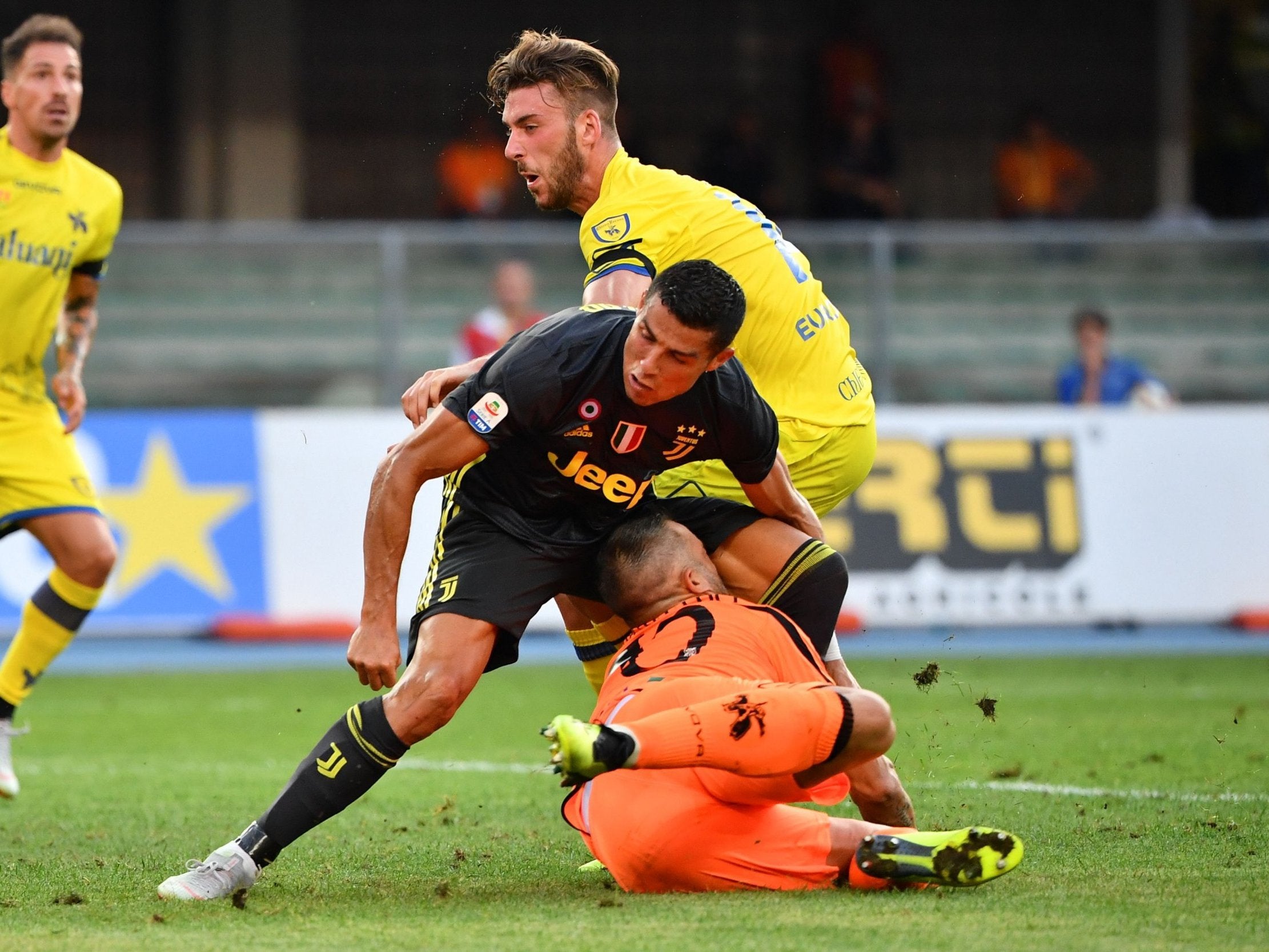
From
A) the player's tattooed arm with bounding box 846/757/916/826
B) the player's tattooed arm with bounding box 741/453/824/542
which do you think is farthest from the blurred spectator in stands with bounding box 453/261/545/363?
the player's tattooed arm with bounding box 846/757/916/826

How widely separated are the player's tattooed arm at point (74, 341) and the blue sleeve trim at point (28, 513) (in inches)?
12.6

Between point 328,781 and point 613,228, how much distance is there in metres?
1.87

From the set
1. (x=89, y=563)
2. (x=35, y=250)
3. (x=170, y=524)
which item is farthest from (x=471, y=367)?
(x=170, y=524)

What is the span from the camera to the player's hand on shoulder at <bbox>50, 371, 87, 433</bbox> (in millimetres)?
7262

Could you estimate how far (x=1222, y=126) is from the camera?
2069 cm

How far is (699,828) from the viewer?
461cm

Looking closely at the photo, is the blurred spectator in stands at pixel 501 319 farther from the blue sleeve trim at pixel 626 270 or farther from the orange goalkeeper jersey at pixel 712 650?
the orange goalkeeper jersey at pixel 712 650

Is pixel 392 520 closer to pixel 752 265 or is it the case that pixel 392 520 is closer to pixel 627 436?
pixel 627 436

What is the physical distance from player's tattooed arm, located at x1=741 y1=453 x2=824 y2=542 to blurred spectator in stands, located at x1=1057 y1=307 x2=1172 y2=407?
824cm

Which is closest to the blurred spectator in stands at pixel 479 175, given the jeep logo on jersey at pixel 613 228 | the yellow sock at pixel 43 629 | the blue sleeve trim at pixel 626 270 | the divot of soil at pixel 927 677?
the yellow sock at pixel 43 629

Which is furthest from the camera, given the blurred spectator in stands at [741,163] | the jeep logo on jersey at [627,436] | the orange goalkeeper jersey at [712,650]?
the blurred spectator in stands at [741,163]

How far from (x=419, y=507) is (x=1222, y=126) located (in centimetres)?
1297

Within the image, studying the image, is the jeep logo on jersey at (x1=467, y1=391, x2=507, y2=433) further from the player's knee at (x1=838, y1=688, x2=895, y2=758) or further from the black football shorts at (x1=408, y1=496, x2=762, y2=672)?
the player's knee at (x1=838, y1=688, x2=895, y2=758)

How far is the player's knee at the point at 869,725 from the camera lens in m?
4.50
